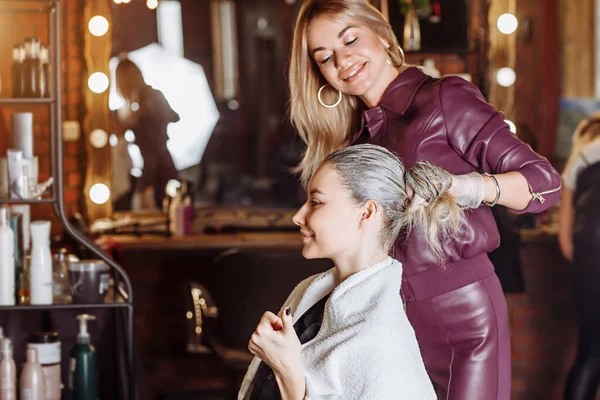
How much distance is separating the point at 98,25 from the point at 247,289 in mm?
1724

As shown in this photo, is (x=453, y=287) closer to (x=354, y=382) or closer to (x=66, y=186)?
(x=354, y=382)

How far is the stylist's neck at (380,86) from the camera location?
1.90 metres

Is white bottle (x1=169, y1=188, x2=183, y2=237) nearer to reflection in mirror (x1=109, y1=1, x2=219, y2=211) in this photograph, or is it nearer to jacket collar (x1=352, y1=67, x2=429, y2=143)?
reflection in mirror (x1=109, y1=1, x2=219, y2=211)

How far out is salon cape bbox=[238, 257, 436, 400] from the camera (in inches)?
58.9

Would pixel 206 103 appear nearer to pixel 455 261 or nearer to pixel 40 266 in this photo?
pixel 40 266


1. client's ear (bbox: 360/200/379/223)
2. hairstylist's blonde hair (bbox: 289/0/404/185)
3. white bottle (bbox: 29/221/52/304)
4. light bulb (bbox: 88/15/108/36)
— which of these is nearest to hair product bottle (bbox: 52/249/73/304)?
white bottle (bbox: 29/221/52/304)

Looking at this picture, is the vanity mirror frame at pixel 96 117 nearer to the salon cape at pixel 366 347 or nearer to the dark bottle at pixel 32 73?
the dark bottle at pixel 32 73

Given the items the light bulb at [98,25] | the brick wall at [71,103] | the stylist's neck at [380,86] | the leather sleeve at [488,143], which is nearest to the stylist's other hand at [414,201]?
the leather sleeve at [488,143]

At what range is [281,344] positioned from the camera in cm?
149

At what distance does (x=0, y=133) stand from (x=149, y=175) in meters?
0.91

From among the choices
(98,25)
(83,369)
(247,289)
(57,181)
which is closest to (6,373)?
(83,369)

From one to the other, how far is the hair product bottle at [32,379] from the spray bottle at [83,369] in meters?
0.15

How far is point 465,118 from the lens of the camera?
5.89 feet

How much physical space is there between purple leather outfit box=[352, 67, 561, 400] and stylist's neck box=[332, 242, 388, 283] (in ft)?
0.56
